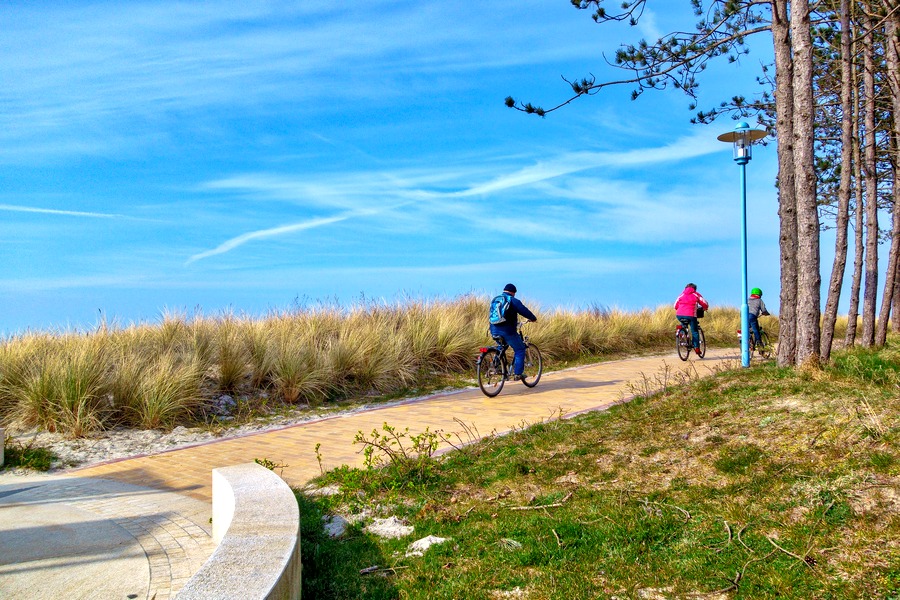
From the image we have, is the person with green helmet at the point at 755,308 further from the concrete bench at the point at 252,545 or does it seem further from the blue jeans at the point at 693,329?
the concrete bench at the point at 252,545

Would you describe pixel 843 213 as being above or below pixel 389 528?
above

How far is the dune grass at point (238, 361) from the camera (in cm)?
1027

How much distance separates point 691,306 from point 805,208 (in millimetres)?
9514

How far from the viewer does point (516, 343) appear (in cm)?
1270

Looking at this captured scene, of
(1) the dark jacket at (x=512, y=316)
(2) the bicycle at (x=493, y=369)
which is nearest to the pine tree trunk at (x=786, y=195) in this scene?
(1) the dark jacket at (x=512, y=316)

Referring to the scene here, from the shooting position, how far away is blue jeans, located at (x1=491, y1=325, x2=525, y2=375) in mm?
12617

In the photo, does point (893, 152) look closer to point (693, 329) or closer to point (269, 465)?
point (693, 329)

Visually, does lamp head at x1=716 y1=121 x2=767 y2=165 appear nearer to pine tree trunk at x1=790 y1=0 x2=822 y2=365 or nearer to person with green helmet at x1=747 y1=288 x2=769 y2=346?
person with green helmet at x1=747 y1=288 x2=769 y2=346

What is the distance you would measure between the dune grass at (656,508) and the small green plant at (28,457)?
4476 mm

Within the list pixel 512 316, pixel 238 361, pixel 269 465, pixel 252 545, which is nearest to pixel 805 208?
pixel 512 316

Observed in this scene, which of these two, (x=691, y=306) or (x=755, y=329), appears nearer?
(x=755, y=329)

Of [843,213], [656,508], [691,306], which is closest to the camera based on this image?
[656,508]

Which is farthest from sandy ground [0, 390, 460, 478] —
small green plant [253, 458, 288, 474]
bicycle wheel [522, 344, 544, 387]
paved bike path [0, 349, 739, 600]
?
bicycle wheel [522, 344, 544, 387]

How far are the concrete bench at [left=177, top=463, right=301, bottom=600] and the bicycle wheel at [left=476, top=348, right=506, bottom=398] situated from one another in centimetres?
682
